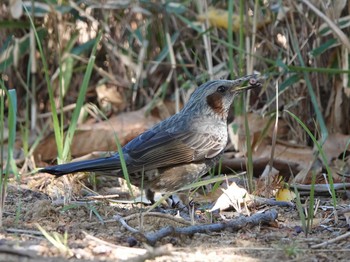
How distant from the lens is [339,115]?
251 inches

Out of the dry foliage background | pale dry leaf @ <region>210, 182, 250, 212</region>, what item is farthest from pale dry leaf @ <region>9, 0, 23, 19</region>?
pale dry leaf @ <region>210, 182, 250, 212</region>

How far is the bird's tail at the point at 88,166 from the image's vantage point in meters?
4.59

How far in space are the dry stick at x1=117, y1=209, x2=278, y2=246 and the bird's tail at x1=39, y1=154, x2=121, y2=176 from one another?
79cm

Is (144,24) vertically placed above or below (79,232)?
above

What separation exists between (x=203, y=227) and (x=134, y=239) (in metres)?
0.43

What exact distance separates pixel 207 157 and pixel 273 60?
1.78 m

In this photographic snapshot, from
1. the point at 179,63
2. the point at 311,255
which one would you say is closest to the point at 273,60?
the point at 179,63

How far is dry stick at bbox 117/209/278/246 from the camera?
11.4 feet

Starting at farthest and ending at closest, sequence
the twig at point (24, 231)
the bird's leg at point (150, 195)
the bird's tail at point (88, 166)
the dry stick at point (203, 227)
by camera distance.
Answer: the bird's leg at point (150, 195) < the bird's tail at point (88, 166) < the twig at point (24, 231) < the dry stick at point (203, 227)

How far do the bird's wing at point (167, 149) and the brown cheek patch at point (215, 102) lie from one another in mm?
289

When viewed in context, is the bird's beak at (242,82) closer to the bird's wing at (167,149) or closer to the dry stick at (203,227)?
the bird's wing at (167,149)

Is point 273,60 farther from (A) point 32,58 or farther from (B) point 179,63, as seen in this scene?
(A) point 32,58

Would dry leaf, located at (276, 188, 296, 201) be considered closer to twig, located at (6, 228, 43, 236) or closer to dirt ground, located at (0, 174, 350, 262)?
dirt ground, located at (0, 174, 350, 262)

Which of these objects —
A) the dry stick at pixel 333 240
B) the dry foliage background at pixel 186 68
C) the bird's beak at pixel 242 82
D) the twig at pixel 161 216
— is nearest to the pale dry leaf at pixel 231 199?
the twig at pixel 161 216
